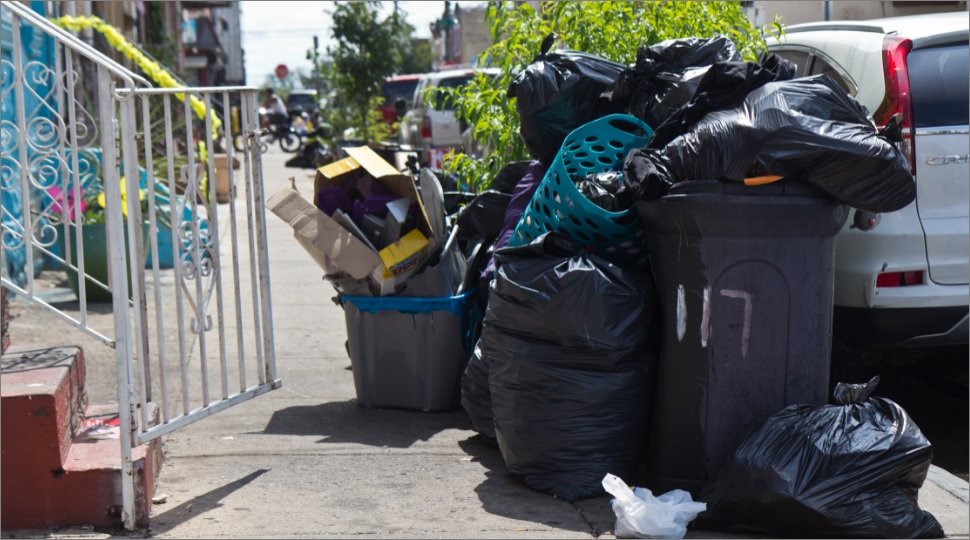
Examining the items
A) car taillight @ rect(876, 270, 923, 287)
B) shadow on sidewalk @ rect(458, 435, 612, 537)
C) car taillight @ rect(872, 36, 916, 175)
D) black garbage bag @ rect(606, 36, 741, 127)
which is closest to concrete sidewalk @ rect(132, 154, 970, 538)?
shadow on sidewalk @ rect(458, 435, 612, 537)

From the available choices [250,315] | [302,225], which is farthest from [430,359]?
[250,315]

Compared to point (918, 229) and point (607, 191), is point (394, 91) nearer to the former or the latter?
point (918, 229)

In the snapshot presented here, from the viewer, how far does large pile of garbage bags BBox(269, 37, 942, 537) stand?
11.9 feet

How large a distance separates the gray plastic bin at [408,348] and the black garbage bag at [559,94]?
87cm

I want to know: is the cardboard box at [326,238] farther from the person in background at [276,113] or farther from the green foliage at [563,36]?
the person in background at [276,113]

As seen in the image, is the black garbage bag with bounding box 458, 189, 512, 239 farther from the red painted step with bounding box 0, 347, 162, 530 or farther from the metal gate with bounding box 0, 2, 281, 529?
the red painted step with bounding box 0, 347, 162, 530

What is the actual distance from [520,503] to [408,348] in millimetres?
1357

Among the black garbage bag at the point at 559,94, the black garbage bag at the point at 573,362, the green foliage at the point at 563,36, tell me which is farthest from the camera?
the green foliage at the point at 563,36

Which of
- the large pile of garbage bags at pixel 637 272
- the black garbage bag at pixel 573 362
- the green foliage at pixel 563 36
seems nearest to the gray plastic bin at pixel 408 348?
the large pile of garbage bags at pixel 637 272

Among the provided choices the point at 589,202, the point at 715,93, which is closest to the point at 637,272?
the point at 589,202

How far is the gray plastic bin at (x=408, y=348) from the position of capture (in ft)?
17.2

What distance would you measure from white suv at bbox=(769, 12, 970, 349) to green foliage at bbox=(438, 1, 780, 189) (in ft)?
3.06

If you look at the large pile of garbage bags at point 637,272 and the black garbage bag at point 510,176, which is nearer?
the large pile of garbage bags at point 637,272

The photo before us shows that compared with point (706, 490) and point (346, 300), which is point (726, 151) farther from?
point (346, 300)
